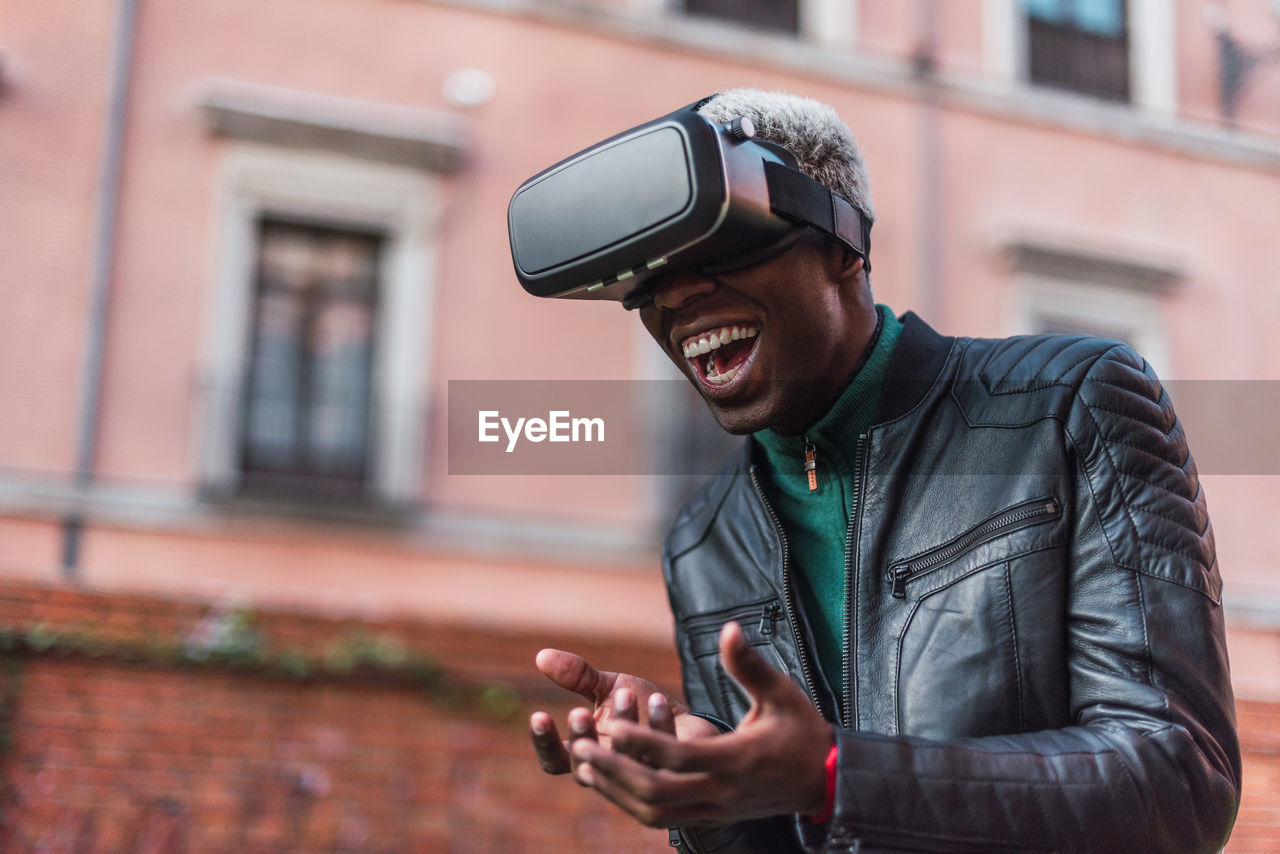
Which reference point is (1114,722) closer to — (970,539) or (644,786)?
(970,539)

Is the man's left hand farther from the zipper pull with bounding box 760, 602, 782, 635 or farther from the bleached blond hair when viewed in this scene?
the bleached blond hair

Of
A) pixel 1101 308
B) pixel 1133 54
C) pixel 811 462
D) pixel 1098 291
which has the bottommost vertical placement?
pixel 811 462

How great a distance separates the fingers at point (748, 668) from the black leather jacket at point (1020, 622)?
124 millimetres

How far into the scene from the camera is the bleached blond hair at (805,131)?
176cm

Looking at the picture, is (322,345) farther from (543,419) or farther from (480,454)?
(543,419)

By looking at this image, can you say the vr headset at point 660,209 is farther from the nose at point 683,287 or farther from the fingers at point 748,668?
the fingers at point 748,668

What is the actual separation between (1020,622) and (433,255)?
8.71 meters

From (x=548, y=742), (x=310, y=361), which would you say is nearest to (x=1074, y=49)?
(x=310, y=361)

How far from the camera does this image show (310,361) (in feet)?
32.0

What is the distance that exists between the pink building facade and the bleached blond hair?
6.64m

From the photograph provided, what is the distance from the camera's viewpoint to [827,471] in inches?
73.5

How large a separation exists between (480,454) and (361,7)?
3.61 meters

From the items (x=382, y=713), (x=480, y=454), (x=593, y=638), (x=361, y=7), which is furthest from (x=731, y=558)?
(x=361, y=7)

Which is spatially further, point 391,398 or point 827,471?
point 391,398
